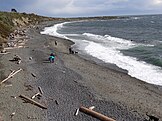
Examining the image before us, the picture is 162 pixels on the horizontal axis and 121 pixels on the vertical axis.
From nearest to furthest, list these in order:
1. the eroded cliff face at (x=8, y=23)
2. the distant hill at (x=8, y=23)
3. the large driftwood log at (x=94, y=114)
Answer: the large driftwood log at (x=94, y=114), the eroded cliff face at (x=8, y=23), the distant hill at (x=8, y=23)

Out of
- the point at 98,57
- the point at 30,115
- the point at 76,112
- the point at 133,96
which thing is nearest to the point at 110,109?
the point at 76,112

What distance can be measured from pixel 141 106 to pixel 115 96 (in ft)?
8.06

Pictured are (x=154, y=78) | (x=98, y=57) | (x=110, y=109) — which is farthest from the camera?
(x=98, y=57)

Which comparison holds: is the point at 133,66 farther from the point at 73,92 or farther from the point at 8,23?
the point at 8,23

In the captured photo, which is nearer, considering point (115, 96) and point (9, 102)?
point (9, 102)

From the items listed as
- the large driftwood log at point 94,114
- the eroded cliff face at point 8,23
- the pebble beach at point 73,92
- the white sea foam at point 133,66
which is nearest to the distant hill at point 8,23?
the eroded cliff face at point 8,23

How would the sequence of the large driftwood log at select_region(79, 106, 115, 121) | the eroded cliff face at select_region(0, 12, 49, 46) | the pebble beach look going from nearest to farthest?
the large driftwood log at select_region(79, 106, 115, 121) → the pebble beach → the eroded cliff face at select_region(0, 12, 49, 46)

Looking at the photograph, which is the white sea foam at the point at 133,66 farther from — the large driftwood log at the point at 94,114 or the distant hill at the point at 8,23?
the distant hill at the point at 8,23

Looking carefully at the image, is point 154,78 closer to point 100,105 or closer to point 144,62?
point 144,62

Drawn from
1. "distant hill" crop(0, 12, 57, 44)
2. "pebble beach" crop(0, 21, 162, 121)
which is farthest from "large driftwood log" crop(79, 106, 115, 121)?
"distant hill" crop(0, 12, 57, 44)

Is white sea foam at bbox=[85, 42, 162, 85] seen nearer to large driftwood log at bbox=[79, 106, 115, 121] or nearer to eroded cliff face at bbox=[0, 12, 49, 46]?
large driftwood log at bbox=[79, 106, 115, 121]

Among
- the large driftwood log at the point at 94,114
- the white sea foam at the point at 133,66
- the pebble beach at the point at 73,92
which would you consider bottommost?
the white sea foam at the point at 133,66

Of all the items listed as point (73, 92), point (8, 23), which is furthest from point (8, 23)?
point (73, 92)

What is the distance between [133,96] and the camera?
67.0 ft
